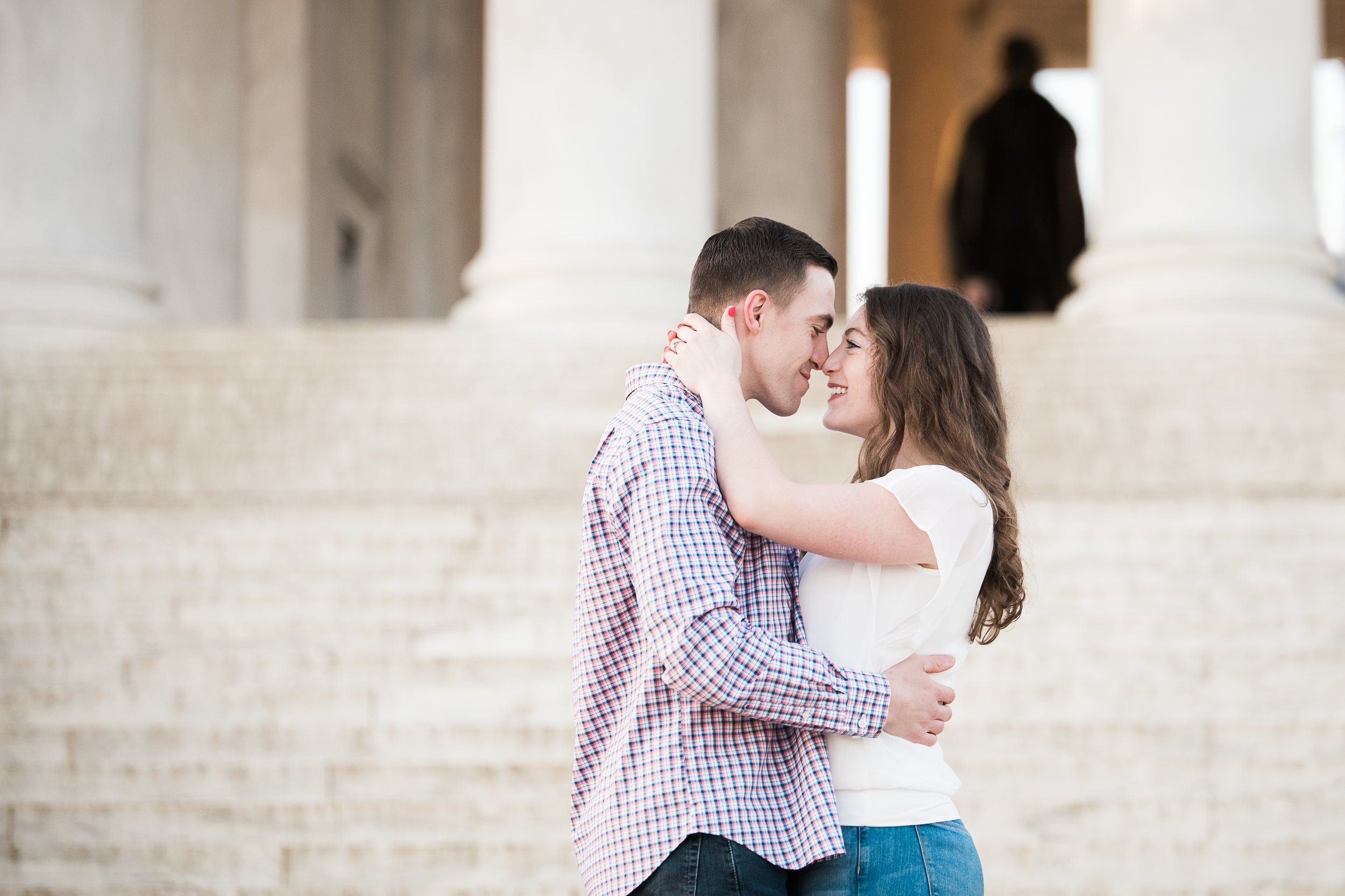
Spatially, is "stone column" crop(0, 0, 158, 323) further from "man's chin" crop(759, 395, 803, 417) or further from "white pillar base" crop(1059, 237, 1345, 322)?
"man's chin" crop(759, 395, 803, 417)

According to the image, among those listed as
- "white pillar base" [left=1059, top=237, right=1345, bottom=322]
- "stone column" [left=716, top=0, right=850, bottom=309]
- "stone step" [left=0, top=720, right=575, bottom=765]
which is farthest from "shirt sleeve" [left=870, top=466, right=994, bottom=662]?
"stone column" [left=716, top=0, right=850, bottom=309]

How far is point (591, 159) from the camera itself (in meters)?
13.3

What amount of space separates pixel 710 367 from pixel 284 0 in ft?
69.6

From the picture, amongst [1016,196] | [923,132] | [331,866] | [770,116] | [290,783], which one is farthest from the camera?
[923,132]

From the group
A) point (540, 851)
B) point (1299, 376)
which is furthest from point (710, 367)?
point (1299, 376)

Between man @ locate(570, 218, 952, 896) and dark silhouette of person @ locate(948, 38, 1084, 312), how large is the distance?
43.0 feet

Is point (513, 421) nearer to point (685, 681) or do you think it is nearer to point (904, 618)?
point (904, 618)

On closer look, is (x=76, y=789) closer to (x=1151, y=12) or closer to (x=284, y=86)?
(x=1151, y=12)

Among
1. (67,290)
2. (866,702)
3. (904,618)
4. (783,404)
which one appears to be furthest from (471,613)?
(67,290)

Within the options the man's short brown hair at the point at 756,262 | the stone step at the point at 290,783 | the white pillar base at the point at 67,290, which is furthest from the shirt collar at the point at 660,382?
the white pillar base at the point at 67,290

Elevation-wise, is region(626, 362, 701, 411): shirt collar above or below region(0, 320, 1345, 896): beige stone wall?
above

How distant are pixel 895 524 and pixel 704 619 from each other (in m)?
0.54

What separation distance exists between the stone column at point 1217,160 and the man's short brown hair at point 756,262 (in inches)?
406

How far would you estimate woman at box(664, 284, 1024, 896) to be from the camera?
10.9 ft
